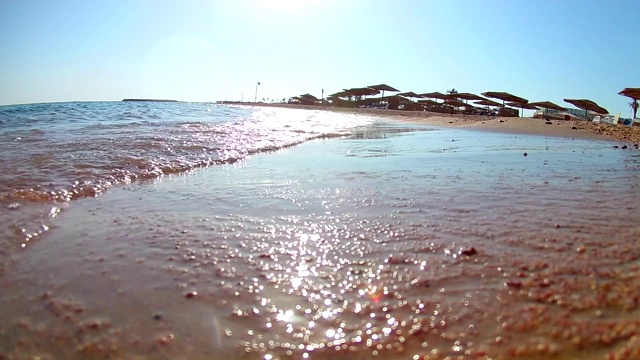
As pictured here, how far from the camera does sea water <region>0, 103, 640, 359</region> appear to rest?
149cm

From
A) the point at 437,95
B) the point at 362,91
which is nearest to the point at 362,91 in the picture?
the point at 362,91

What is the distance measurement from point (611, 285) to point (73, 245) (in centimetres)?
300

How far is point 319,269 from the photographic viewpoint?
2.10 meters

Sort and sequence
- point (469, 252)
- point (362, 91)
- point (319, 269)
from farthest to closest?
point (362, 91) → point (469, 252) → point (319, 269)

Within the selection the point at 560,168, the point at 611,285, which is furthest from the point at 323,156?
the point at 611,285

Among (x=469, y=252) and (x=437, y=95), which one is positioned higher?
(x=437, y=95)

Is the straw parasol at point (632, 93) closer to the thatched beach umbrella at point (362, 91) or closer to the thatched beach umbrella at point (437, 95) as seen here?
the thatched beach umbrella at point (437, 95)

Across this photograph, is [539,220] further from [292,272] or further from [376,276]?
[292,272]

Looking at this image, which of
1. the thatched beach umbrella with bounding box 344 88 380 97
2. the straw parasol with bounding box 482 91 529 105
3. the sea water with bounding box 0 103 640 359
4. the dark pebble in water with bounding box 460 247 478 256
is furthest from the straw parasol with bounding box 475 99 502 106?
the dark pebble in water with bounding box 460 247 478 256

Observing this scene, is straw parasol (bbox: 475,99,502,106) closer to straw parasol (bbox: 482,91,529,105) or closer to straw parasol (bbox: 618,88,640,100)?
straw parasol (bbox: 482,91,529,105)

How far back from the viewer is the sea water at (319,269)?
1487 millimetres

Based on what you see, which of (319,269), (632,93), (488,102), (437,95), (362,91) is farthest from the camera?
(362,91)

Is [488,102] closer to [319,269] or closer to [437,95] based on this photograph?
[437,95]

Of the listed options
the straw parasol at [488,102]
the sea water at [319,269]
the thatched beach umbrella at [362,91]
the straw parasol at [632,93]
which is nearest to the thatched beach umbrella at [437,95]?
the straw parasol at [488,102]
